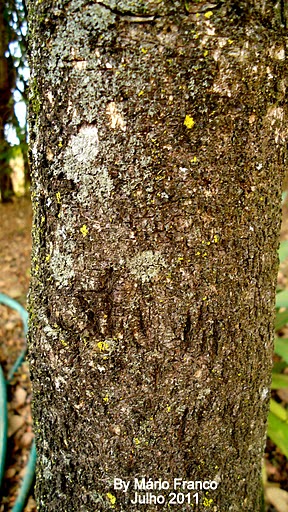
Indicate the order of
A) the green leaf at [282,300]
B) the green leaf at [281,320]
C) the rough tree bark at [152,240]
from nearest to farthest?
1. the rough tree bark at [152,240]
2. the green leaf at [282,300]
3. the green leaf at [281,320]

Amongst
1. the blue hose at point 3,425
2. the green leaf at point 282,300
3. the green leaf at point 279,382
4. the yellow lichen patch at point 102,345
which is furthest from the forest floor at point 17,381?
the yellow lichen patch at point 102,345

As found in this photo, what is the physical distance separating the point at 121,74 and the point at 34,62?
0.16 metres

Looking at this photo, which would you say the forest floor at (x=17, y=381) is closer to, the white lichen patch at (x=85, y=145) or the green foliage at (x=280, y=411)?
the green foliage at (x=280, y=411)

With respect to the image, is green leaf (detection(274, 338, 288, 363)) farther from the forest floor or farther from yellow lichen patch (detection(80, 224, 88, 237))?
yellow lichen patch (detection(80, 224, 88, 237))

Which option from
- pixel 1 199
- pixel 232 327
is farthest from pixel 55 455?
pixel 1 199

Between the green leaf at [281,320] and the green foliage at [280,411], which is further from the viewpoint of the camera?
the green leaf at [281,320]

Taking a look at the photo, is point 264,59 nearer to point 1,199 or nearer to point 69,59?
point 69,59

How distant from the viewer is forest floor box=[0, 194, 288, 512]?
1.50 meters

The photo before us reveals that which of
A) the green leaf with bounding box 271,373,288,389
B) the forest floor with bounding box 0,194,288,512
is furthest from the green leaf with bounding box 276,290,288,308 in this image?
the forest floor with bounding box 0,194,288,512

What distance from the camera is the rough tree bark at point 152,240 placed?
22.7 inches

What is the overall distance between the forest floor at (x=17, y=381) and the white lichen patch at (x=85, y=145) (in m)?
1.24

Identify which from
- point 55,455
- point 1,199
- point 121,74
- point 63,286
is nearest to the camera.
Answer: point 121,74

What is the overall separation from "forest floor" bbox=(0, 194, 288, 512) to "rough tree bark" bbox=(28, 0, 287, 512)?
0.75 metres

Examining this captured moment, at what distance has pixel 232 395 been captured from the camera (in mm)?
768
